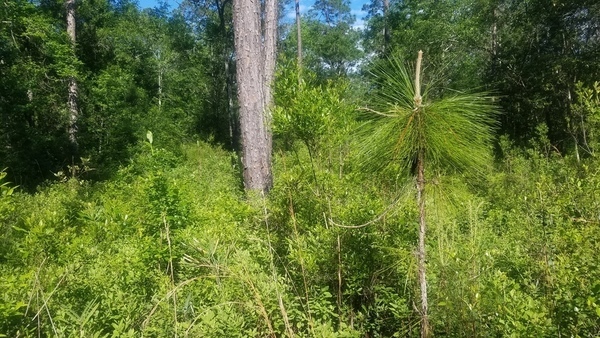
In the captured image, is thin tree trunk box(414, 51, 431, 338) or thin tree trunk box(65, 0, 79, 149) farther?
thin tree trunk box(65, 0, 79, 149)

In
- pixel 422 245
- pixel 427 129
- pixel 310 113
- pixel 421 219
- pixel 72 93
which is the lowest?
pixel 422 245

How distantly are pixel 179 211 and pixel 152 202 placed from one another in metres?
0.24

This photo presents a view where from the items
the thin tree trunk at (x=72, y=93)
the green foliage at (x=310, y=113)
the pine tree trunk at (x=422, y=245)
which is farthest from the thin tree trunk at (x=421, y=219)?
the thin tree trunk at (x=72, y=93)

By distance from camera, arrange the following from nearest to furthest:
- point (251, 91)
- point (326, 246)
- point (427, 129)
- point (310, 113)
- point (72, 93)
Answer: point (427, 129) < point (310, 113) < point (326, 246) < point (251, 91) < point (72, 93)

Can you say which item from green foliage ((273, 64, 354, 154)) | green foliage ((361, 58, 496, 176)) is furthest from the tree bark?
green foliage ((361, 58, 496, 176))

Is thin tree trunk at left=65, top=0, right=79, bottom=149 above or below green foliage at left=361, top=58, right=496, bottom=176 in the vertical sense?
above

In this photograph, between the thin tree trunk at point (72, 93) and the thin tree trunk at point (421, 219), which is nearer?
the thin tree trunk at point (421, 219)

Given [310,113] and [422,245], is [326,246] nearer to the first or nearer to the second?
[422,245]

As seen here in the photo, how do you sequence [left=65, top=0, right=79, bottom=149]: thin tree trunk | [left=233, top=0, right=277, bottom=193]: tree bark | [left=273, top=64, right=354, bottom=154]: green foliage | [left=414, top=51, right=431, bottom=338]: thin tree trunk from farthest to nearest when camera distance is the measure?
[left=65, top=0, right=79, bottom=149]: thin tree trunk, [left=233, top=0, right=277, bottom=193]: tree bark, [left=273, top=64, right=354, bottom=154]: green foliage, [left=414, top=51, right=431, bottom=338]: thin tree trunk

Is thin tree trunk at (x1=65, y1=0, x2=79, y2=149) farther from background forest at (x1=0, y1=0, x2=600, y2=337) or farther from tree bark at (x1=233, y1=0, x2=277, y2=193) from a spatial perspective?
tree bark at (x1=233, y1=0, x2=277, y2=193)

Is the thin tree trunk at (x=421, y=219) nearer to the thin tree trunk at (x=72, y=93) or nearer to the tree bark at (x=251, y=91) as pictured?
the tree bark at (x=251, y=91)

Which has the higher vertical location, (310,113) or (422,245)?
(310,113)

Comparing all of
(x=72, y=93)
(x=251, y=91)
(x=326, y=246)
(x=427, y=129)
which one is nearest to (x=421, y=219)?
(x=427, y=129)

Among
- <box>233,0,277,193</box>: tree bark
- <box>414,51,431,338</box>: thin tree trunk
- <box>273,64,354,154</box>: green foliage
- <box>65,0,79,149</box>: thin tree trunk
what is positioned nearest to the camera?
<box>414,51,431,338</box>: thin tree trunk
